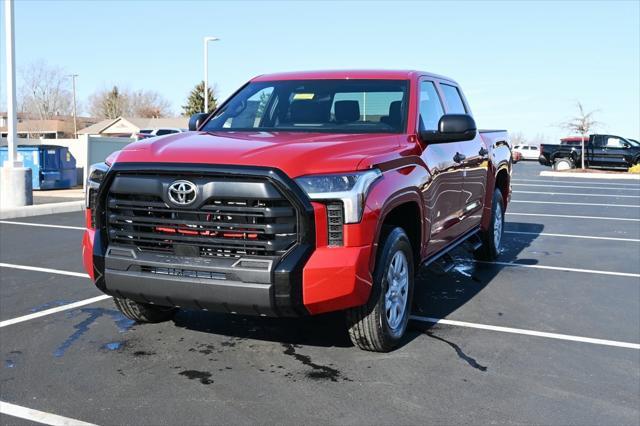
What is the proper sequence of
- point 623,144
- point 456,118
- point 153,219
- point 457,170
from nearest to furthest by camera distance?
point 153,219 → point 456,118 → point 457,170 → point 623,144

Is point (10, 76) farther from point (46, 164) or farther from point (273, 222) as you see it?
point (273, 222)

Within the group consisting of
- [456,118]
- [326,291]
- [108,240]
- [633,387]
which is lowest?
[633,387]

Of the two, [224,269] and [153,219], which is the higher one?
[153,219]

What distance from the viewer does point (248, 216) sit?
3.80m

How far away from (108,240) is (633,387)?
347 centimetres

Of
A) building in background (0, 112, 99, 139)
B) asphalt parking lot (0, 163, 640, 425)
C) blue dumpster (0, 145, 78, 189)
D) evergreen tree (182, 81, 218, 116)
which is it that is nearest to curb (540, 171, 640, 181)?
blue dumpster (0, 145, 78, 189)

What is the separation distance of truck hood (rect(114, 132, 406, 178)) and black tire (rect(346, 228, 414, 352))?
60 centimetres

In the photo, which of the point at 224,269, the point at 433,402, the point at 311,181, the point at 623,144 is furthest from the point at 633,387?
the point at 623,144

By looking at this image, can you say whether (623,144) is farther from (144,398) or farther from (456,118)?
(144,398)

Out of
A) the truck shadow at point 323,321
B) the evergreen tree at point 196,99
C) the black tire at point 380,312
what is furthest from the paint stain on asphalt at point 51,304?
the evergreen tree at point 196,99

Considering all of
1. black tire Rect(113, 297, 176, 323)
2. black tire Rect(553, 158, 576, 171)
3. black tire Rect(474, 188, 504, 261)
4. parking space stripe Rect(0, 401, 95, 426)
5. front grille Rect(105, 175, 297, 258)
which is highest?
black tire Rect(553, 158, 576, 171)

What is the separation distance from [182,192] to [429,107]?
2.68 meters

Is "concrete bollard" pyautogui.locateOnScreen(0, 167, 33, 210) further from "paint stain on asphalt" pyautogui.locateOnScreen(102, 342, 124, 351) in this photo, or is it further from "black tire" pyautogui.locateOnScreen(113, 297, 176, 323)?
"paint stain on asphalt" pyautogui.locateOnScreen(102, 342, 124, 351)

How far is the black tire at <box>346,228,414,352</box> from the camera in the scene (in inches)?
165
